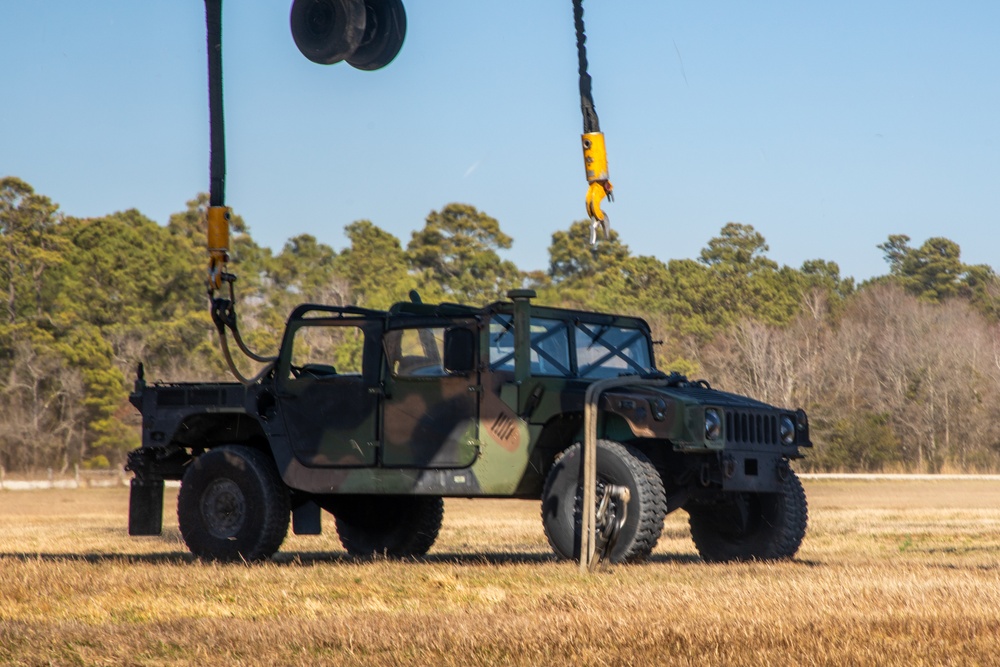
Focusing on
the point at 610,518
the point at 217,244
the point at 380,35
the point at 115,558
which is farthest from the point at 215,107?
the point at 610,518

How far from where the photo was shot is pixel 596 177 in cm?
1114

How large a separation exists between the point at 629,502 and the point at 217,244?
13.0ft

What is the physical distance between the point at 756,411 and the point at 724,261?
252 ft

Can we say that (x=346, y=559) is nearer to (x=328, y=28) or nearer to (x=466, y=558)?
(x=466, y=558)

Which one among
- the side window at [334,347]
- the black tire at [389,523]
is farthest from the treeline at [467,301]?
the black tire at [389,523]

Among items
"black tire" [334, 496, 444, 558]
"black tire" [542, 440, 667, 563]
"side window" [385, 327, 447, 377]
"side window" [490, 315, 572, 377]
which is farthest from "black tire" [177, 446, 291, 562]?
"black tire" [542, 440, 667, 563]

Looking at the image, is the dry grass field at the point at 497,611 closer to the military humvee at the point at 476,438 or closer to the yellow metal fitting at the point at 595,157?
the military humvee at the point at 476,438

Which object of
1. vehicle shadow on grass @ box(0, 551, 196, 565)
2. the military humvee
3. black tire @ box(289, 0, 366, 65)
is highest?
black tire @ box(289, 0, 366, 65)

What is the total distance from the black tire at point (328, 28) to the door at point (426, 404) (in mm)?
2329

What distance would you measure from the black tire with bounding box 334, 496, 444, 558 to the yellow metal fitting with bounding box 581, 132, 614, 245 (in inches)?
142

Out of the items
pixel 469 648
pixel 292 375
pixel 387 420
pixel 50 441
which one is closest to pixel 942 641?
pixel 469 648

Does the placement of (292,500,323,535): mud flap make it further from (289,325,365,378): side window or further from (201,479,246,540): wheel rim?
(289,325,365,378): side window

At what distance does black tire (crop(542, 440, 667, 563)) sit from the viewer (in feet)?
34.5

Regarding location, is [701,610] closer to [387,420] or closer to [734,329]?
[387,420]
